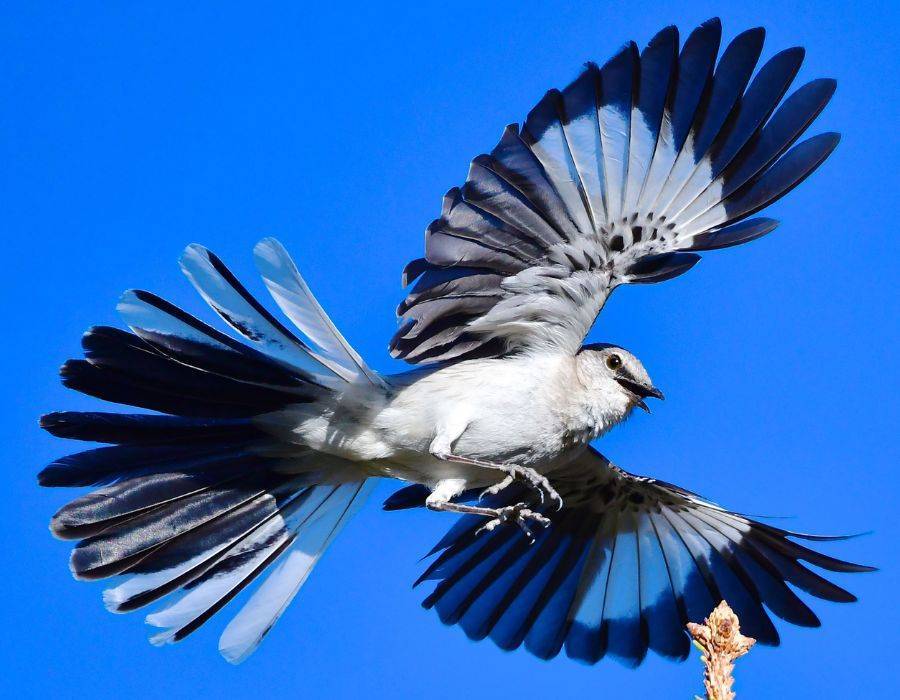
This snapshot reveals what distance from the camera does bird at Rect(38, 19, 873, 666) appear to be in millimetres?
4500

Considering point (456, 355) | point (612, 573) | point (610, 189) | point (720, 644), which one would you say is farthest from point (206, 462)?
point (720, 644)

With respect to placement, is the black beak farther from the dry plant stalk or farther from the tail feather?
the dry plant stalk

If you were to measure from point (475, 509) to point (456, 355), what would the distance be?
0.68 m

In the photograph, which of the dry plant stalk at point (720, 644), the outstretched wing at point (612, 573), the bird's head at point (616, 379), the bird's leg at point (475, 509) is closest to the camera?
the dry plant stalk at point (720, 644)

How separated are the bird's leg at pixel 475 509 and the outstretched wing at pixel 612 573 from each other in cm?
87

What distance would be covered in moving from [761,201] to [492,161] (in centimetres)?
116

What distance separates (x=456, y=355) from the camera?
477 cm

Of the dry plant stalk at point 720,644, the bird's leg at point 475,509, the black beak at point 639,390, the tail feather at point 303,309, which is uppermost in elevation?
the tail feather at point 303,309

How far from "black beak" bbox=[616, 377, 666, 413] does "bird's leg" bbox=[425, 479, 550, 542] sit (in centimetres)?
69

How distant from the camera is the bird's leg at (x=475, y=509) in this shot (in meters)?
4.51

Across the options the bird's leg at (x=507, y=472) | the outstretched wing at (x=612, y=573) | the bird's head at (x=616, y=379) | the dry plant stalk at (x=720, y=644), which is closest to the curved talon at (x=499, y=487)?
the bird's leg at (x=507, y=472)

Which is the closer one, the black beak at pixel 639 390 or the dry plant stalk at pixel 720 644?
the dry plant stalk at pixel 720 644

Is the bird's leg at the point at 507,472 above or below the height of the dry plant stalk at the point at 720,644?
above

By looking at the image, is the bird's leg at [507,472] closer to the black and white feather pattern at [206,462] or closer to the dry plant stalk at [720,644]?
A: the black and white feather pattern at [206,462]
